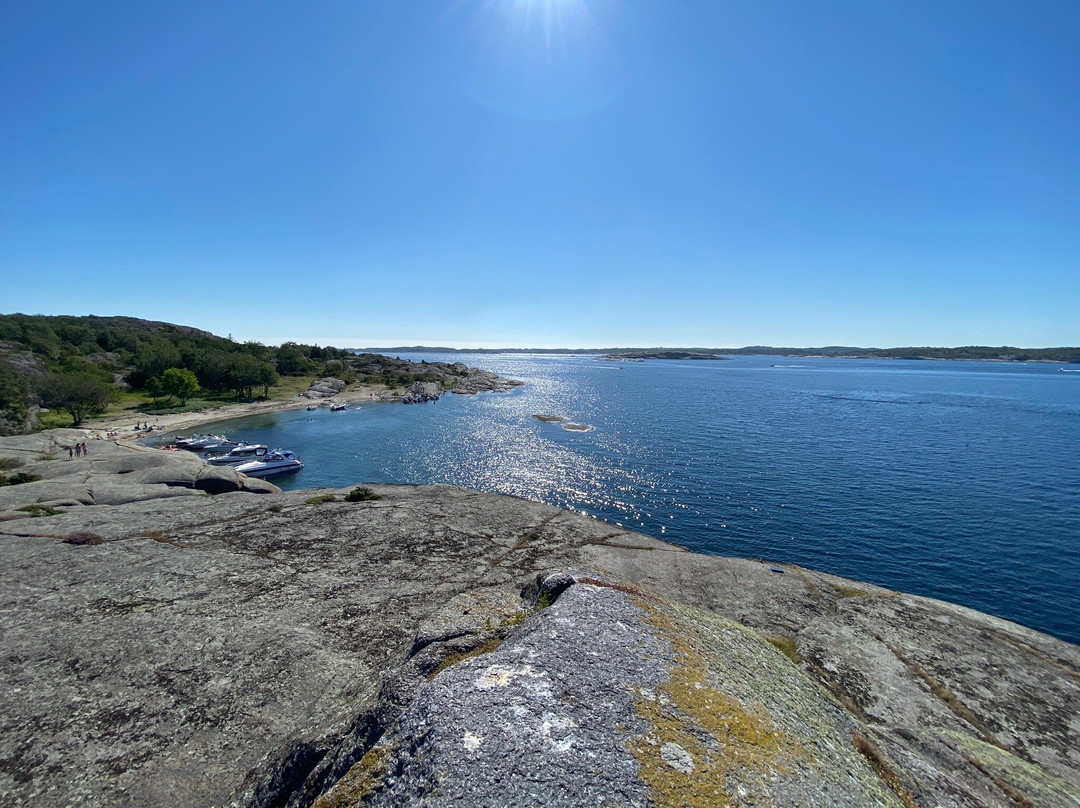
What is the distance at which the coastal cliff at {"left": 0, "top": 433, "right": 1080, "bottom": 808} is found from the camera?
5.77m

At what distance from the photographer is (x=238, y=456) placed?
195 feet

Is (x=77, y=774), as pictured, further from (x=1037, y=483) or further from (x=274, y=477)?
(x=1037, y=483)

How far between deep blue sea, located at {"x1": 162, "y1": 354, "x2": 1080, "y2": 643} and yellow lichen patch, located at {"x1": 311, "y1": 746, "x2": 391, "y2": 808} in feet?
110

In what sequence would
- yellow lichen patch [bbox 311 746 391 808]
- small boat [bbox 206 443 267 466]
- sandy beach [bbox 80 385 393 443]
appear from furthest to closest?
sandy beach [bbox 80 385 393 443] < small boat [bbox 206 443 267 466] < yellow lichen patch [bbox 311 746 391 808]

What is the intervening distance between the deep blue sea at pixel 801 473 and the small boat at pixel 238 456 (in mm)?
6656

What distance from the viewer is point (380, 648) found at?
1369 centimetres

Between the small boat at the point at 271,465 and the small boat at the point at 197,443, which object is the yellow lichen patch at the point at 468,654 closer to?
the small boat at the point at 271,465

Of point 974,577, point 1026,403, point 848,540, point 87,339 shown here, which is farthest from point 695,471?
point 87,339

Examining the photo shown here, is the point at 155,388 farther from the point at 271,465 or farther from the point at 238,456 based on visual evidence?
the point at 271,465

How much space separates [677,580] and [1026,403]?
149885 mm

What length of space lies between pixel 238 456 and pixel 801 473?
74.3m

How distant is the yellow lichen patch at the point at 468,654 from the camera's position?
8.61m

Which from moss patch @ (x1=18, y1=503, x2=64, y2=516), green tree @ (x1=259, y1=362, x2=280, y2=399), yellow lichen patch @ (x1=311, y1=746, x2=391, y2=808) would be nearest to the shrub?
moss patch @ (x1=18, y1=503, x2=64, y2=516)

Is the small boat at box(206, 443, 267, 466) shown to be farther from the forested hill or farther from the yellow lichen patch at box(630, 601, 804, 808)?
the yellow lichen patch at box(630, 601, 804, 808)
